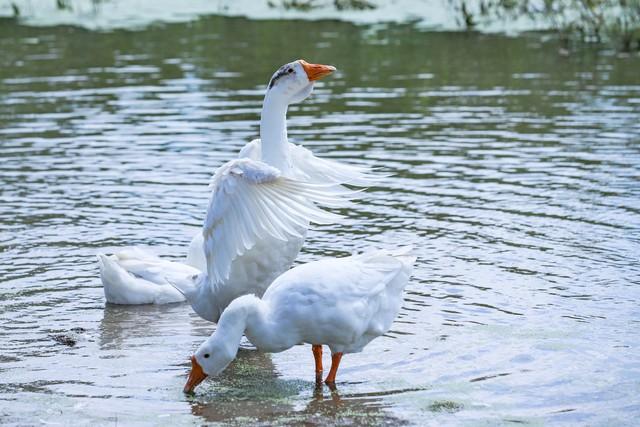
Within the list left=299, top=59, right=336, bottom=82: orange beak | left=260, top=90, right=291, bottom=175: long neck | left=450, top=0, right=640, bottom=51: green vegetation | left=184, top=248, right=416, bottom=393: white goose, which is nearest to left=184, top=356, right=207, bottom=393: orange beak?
left=184, top=248, right=416, bottom=393: white goose

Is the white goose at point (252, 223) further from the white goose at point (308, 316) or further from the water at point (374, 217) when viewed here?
the white goose at point (308, 316)

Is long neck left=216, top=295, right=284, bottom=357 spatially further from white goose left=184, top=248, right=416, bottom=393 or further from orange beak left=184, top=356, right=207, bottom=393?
orange beak left=184, top=356, right=207, bottom=393

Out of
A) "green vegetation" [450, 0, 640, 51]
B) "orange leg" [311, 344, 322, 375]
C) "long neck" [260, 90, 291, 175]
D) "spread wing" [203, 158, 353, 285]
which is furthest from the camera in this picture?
"green vegetation" [450, 0, 640, 51]

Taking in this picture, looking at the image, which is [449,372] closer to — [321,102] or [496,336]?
[496,336]

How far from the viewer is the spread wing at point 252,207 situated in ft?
25.7

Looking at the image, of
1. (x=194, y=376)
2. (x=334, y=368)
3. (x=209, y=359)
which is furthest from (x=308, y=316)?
(x=194, y=376)

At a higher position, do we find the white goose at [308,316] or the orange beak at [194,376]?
the white goose at [308,316]

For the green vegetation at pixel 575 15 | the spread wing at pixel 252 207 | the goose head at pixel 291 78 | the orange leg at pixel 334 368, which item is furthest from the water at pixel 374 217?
the goose head at pixel 291 78

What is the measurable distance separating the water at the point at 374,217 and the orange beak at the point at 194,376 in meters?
0.13

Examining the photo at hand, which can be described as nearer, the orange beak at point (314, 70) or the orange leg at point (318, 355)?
the orange leg at point (318, 355)

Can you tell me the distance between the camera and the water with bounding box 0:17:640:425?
7.39 meters

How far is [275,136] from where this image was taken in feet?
28.5

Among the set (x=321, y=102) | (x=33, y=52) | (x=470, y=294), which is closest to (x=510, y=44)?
(x=321, y=102)

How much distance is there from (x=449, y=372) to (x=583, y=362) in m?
0.90
